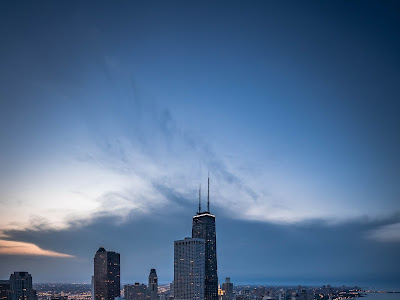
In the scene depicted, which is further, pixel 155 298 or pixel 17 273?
pixel 155 298

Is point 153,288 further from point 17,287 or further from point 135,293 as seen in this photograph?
point 17,287

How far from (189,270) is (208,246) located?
1508 cm

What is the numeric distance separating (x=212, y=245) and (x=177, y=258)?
16.1 metres

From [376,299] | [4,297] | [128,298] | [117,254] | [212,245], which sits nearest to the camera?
[4,297]

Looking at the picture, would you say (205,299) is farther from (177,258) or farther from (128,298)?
(128,298)

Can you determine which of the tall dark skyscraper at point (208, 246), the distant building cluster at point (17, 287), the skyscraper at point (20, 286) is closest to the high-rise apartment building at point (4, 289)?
the distant building cluster at point (17, 287)

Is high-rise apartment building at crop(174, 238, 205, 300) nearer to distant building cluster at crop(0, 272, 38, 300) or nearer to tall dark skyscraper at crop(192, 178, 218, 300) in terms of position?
tall dark skyscraper at crop(192, 178, 218, 300)

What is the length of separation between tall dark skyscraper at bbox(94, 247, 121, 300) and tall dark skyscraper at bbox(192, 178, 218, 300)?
29.2 m

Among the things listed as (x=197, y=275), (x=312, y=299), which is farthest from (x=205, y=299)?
(x=312, y=299)

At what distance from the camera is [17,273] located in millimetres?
84375

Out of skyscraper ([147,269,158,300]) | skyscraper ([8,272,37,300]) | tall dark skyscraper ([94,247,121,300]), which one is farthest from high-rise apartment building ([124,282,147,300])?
skyscraper ([8,272,37,300])

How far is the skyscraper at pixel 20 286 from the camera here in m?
82.5

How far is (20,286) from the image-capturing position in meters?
83.4

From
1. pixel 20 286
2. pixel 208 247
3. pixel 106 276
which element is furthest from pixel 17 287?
pixel 208 247
